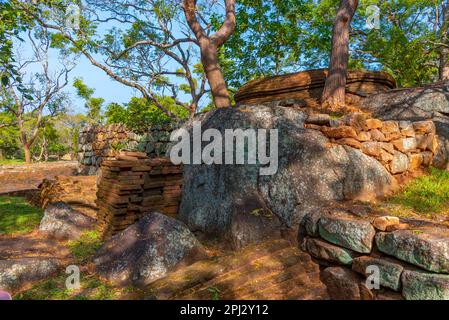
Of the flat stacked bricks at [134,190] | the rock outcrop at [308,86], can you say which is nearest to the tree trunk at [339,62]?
the rock outcrop at [308,86]

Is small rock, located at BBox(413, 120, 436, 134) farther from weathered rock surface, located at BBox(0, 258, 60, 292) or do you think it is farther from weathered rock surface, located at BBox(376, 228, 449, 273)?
weathered rock surface, located at BBox(0, 258, 60, 292)

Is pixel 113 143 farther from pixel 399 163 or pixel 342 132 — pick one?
pixel 399 163

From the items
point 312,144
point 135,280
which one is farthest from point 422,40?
point 135,280

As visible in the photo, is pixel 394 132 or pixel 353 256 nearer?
pixel 353 256

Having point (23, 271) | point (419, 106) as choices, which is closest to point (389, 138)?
point (419, 106)

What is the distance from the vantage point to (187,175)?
20.4 ft

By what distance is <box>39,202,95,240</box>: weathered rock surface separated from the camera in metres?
5.98

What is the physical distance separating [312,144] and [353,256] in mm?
2196

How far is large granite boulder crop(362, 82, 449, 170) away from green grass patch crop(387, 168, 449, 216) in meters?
0.79

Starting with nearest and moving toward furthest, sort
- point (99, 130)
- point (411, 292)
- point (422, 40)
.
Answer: point (411, 292) < point (422, 40) < point (99, 130)

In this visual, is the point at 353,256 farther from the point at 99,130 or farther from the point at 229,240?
the point at 99,130

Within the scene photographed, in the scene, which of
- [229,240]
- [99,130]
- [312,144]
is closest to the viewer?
[229,240]
